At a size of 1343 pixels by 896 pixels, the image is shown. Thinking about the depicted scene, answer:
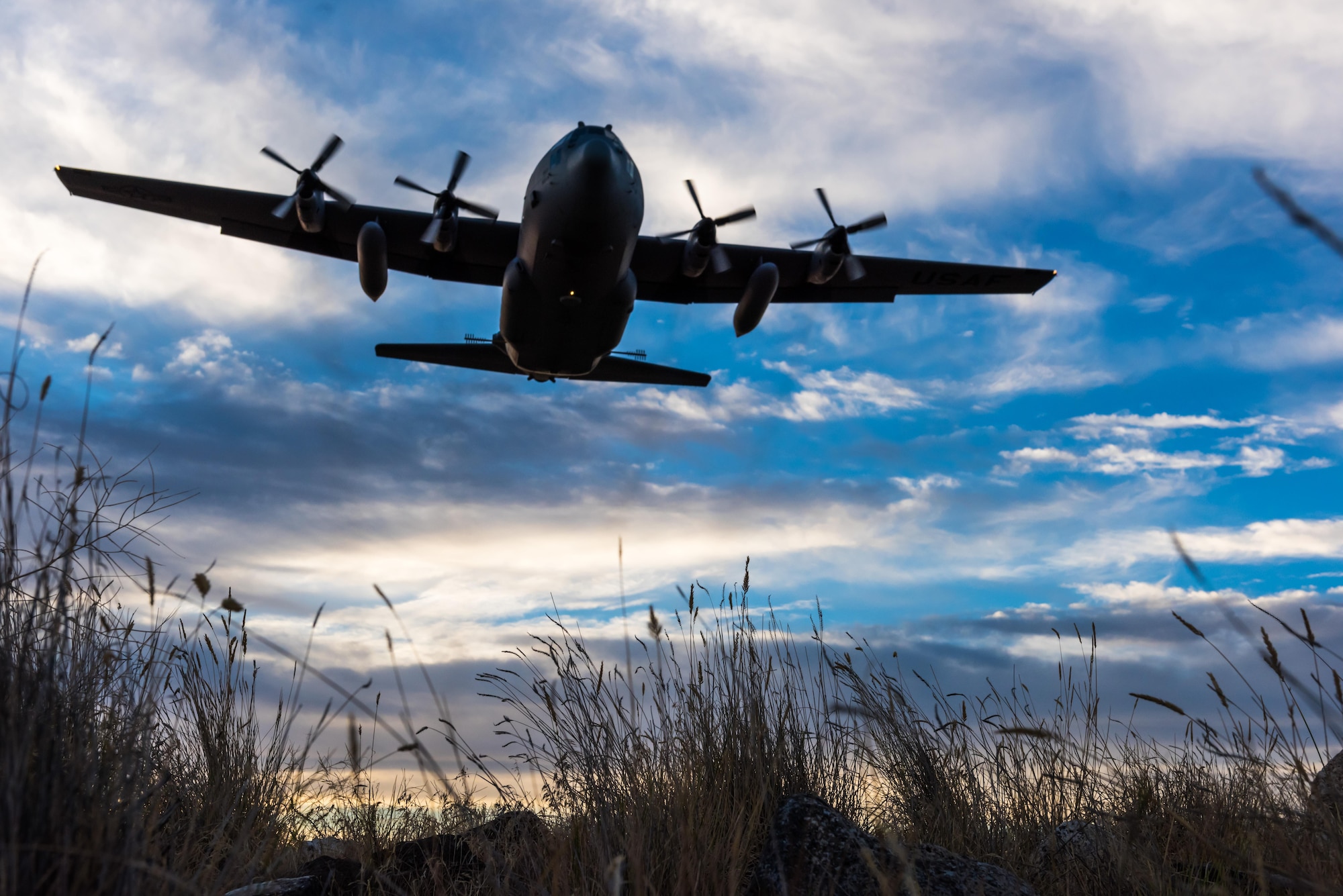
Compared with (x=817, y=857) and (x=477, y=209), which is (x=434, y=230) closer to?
(x=477, y=209)

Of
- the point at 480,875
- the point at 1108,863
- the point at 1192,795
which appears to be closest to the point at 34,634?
the point at 480,875

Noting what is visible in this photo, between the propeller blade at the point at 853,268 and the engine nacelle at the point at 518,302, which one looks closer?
the engine nacelle at the point at 518,302

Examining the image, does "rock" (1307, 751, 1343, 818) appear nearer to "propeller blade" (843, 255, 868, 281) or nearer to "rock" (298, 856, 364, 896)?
"rock" (298, 856, 364, 896)

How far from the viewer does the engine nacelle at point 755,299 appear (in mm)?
16156

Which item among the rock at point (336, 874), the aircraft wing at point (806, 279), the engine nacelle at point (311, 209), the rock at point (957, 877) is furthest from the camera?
the aircraft wing at point (806, 279)

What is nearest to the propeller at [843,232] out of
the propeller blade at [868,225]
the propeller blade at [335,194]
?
the propeller blade at [868,225]

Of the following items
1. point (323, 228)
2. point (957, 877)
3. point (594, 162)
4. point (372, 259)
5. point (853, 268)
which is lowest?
point (957, 877)

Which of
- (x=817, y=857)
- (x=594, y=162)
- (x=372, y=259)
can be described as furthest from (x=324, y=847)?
(x=594, y=162)

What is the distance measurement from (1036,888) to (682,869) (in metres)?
2.28

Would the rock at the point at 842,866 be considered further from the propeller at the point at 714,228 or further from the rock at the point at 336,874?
the propeller at the point at 714,228

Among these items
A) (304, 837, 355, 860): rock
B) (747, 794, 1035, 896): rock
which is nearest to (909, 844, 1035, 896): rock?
(747, 794, 1035, 896): rock

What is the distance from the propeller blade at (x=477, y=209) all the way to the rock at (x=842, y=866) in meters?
16.3

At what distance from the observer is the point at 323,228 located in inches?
717

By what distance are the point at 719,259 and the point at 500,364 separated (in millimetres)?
6673
